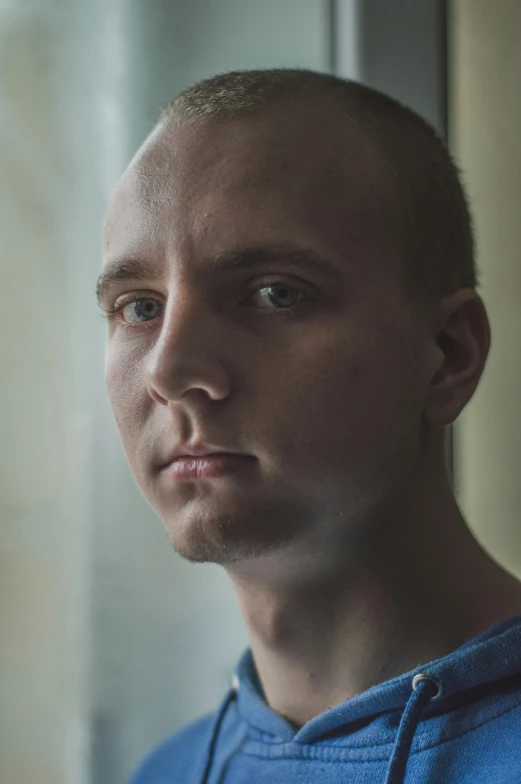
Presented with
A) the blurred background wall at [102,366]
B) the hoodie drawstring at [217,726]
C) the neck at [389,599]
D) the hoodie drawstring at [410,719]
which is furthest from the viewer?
the blurred background wall at [102,366]

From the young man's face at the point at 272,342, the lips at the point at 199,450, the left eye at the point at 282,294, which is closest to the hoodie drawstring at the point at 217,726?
the young man's face at the point at 272,342

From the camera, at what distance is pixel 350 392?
0.94 metres

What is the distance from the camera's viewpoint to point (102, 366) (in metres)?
1.40

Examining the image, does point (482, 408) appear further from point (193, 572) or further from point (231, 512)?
point (231, 512)

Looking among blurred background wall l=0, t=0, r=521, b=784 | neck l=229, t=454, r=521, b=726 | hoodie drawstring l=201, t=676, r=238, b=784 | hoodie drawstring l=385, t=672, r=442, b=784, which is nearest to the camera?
hoodie drawstring l=385, t=672, r=442, b=784

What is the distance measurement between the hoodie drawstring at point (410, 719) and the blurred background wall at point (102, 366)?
0.48 m

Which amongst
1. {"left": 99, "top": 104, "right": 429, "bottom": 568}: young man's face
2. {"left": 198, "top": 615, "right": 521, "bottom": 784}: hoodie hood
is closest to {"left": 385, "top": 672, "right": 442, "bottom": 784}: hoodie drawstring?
{"left": 198, "top": 615, "right": 521, "bottom": 784}: hoodie hood

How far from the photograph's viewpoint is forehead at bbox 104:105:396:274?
96 centimetres

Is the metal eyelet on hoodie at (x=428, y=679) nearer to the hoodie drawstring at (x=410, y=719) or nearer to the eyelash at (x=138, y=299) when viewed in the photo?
the hoodie drawstring at (x=410, y=719)

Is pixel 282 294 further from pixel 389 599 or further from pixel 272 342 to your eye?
pixel 389 599

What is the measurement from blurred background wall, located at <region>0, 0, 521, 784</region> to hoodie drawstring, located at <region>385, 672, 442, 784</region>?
0.48 m

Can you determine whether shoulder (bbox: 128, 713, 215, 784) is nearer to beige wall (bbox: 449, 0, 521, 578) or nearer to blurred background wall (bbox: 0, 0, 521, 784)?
blurred background wall (bbox: 0, 0, 521, 784)

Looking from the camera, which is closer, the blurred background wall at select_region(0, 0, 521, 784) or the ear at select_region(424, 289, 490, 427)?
the ear at select_region(424, 289, 490, 427)

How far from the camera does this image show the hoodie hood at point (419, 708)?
0.91 meters
